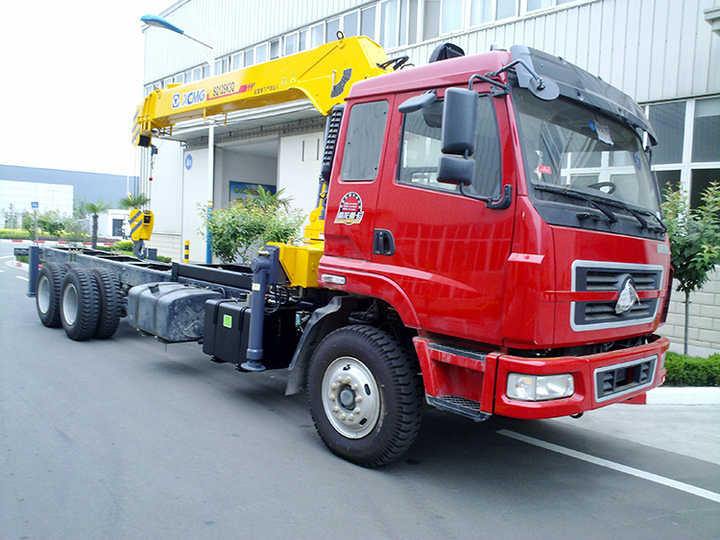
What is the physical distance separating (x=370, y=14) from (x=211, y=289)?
11414 millimetres

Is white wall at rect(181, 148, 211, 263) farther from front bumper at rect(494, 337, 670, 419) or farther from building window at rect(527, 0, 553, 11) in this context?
front bumper at rect(494, 337, 670, 419)

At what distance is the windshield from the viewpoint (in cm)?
364

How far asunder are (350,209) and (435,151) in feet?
2.88

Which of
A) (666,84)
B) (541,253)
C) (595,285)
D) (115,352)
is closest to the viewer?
(541,253)

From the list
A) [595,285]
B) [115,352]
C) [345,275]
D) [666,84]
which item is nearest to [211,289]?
[115,352]

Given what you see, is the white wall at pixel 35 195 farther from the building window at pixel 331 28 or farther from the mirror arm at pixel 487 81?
the mirror arm at pixel 487 81

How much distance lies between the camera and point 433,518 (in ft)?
11.7

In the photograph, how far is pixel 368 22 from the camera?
1562cm

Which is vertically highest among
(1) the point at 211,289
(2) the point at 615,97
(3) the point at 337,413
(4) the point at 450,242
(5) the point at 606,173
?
(2) the point at 615,97

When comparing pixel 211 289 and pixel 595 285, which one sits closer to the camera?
pixel 595 285

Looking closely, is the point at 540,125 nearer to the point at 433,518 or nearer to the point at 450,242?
the point at 450,242

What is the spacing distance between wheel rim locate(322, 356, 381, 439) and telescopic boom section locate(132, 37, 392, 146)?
2877 millimetres

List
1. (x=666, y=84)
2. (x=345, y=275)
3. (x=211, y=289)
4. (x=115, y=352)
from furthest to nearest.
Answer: (x=666, y=84)
(x=115, y=352)
(x=211, y=289)
(x=345, y=275)

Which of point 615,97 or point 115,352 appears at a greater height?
point 615,97
